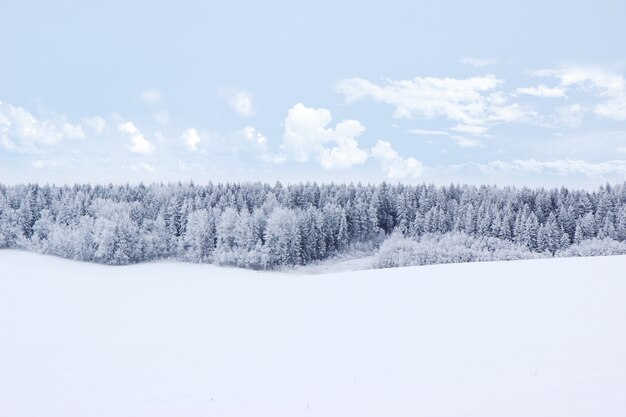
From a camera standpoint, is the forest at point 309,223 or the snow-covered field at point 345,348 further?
the forest at point 309,223

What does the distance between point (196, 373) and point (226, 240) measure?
45.4 m

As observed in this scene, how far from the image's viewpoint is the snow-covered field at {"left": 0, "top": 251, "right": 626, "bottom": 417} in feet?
29.8

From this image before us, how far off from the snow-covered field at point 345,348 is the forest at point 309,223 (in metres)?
32.5

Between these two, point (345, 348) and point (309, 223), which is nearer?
point (345, 348)

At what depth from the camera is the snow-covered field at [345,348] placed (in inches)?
358

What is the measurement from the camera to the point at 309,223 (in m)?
59.5

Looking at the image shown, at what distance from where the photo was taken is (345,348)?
13.3 metres

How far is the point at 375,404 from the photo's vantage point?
28.9 ft

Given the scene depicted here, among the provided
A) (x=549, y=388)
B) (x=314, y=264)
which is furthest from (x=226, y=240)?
(x=549, y=388)

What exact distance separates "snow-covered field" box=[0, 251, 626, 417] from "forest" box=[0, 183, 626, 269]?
1280 inches

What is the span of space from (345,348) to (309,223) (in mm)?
46245

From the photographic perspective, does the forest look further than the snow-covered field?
Yes

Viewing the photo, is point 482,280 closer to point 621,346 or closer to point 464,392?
point 621,346

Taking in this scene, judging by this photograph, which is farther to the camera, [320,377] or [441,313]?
[441,313]
